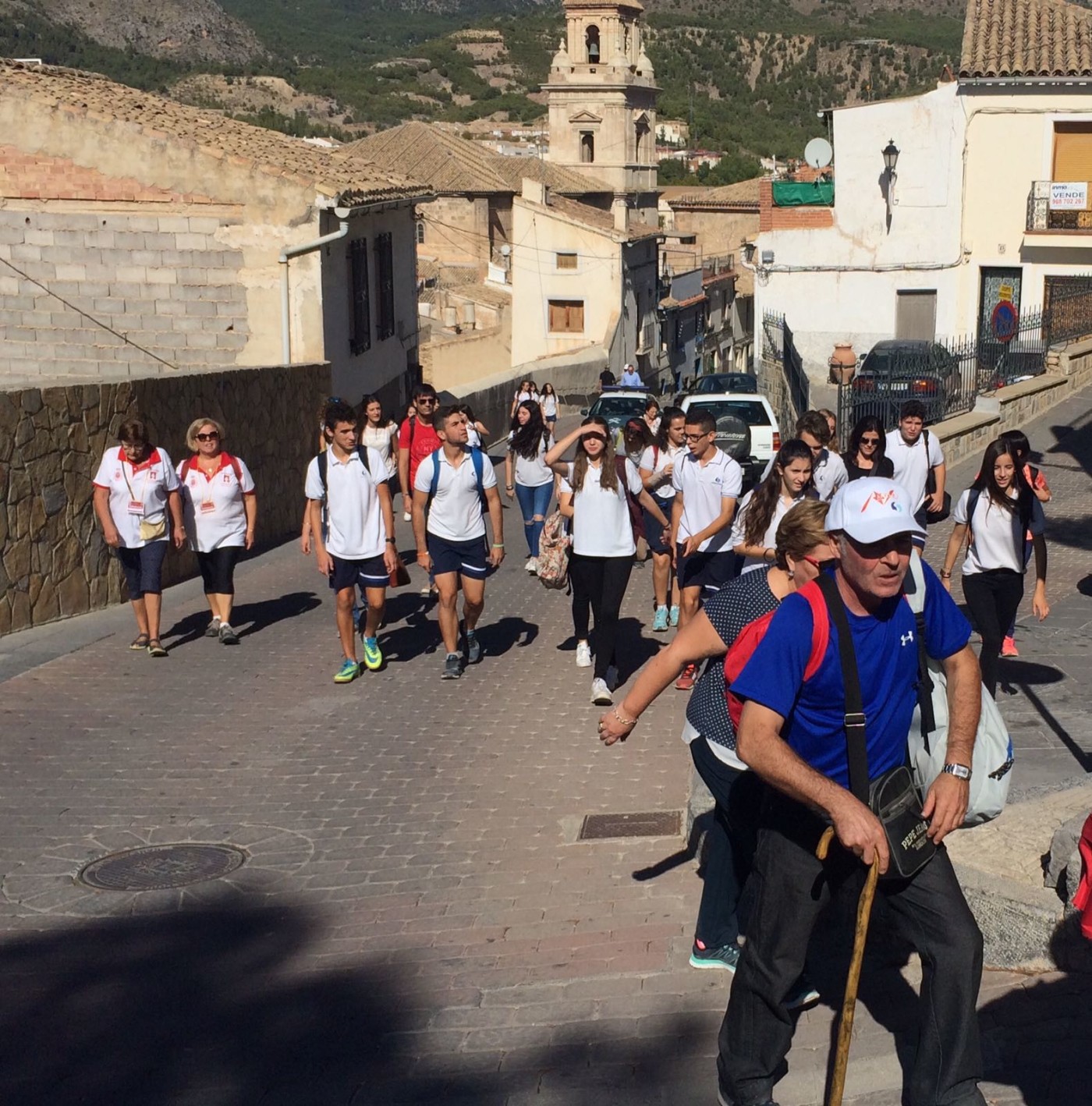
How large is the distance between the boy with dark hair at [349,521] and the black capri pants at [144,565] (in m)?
1.31

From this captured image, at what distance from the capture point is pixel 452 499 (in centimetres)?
1033

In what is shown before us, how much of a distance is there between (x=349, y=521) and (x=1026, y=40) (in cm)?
2929

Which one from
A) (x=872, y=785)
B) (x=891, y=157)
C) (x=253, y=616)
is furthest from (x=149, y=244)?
(x=891, y=157)

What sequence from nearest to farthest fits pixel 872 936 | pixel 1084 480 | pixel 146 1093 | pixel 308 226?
pixel 146 1093 < pixel 872 936 < pixel 1084 480 < pixel 308 226

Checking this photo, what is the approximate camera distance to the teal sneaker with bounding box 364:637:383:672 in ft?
35.5

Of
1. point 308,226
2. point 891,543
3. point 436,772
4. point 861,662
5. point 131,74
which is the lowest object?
point 436,772

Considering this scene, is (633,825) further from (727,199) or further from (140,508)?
(727,199)

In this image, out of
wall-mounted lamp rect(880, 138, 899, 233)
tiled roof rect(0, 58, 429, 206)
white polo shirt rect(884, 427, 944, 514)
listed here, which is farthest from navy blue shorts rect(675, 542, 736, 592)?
wall-mounted lamp rect(880, 138, 899, 233)

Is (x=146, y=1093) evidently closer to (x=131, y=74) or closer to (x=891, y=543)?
(x=891, y=543)

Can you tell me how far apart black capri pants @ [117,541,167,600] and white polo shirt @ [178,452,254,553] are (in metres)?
0.37

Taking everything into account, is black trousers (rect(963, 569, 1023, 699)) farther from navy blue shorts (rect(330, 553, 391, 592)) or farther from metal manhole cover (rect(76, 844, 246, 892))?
metal manhole cover (rect(76, 844, 246, 892))

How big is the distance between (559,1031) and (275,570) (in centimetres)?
1063

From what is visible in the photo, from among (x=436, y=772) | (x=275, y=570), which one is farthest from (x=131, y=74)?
(x=436, y=772)

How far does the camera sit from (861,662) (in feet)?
13.6
